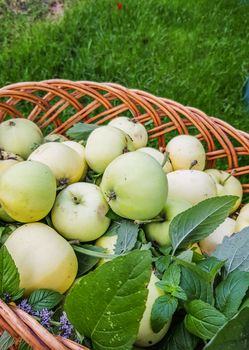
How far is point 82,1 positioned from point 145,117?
1.33 metres

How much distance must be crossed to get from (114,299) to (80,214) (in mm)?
337

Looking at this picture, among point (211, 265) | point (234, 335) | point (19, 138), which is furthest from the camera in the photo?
point (19, 138)

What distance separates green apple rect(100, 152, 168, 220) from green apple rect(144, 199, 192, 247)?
33 mm

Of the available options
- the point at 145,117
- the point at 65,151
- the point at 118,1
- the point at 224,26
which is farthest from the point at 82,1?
the point at 65,151

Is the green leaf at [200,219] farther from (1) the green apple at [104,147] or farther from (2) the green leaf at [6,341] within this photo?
(2) the green leaf at [6,341]

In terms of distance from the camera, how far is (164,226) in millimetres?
1096

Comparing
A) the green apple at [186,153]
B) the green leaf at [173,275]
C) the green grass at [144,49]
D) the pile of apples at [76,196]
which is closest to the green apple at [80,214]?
the pile of apples at [76,196]

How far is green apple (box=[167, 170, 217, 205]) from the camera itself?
1236mm

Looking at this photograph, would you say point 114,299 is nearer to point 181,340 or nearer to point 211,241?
point 181,340

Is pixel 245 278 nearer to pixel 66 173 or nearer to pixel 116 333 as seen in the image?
pixel 116 333

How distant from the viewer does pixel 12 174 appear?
102 cm

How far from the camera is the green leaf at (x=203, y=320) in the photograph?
0.85m

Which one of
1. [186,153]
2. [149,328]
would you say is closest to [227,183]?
[186,153]

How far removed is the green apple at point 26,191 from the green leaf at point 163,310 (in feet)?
0.95
